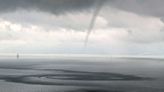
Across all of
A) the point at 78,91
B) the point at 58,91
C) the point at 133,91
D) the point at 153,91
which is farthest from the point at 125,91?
the point at 58,91

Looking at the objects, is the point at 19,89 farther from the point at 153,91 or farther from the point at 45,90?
the point at 153,91

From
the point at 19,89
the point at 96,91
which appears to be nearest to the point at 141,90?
the point at 96,91

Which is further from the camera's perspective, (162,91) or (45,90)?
(45,90)

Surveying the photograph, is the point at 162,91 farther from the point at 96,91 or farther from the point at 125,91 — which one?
the point at 96,91

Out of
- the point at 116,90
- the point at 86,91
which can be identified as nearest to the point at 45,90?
the point at 86,91

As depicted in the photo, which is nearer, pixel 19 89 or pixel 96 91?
pixel 96 91

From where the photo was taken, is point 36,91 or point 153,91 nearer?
point 153,91

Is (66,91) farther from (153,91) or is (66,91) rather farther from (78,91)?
(153,91)
